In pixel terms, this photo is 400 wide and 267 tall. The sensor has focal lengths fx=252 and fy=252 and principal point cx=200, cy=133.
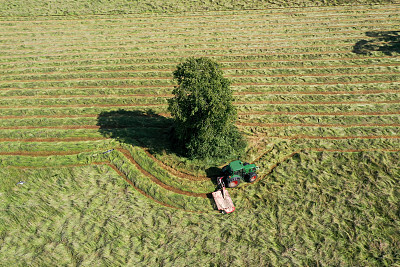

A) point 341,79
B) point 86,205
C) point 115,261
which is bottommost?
point 115,261

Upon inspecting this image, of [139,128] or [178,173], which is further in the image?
[139,128]

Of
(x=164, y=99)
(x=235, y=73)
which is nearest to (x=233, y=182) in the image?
(x=164, y=99)

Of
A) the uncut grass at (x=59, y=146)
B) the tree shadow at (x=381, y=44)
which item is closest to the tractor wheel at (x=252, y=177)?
the uncut grass at (x=59, y=146)

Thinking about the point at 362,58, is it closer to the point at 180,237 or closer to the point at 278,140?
the point at 278,140

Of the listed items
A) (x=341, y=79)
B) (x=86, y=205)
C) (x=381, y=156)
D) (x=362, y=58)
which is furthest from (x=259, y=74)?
(x=86, y=205)

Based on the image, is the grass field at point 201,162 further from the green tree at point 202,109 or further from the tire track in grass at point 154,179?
the green tree at point 202,109

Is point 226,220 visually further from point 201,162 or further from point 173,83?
point 173,83
